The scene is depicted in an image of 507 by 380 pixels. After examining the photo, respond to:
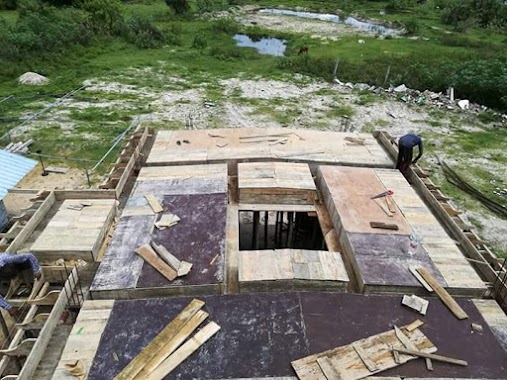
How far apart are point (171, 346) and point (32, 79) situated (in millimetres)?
29192

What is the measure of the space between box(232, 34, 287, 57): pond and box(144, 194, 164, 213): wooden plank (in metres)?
34.3

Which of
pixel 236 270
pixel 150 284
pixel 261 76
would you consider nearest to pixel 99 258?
pixel 150 284

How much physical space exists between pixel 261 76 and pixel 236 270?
89.6 feet

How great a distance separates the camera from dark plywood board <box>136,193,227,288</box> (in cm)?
938

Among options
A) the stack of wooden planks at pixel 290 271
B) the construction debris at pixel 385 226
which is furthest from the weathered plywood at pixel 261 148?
the stack of wooden planks at pixel 290 271

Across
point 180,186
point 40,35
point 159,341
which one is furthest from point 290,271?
point 40,35

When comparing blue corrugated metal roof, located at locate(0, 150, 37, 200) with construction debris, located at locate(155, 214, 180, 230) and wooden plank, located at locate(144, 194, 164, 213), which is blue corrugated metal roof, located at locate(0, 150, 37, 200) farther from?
construction debris, located at locate(155, 214, 180, 230)

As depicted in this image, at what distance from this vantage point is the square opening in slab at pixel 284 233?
14164 mm

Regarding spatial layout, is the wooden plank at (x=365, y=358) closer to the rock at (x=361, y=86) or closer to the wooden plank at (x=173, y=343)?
the wooden plank at (x=173, y=343)

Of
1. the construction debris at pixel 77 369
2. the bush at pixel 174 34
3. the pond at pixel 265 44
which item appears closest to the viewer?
the construction debris at pixel 77 369

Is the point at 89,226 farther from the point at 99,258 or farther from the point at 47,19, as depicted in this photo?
the point at 47,19

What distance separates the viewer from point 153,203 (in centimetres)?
1199

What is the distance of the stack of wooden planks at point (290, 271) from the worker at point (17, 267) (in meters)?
4.94

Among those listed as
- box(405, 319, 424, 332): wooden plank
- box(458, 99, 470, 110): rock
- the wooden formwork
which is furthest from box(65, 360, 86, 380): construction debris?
box(458, 99, 470, 110): rock
